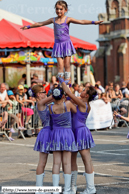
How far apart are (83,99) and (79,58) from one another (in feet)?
46.9

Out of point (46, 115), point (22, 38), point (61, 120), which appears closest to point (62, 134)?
point (61, 120)

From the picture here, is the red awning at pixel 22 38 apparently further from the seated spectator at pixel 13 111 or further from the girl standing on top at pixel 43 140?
the girl standing on top at pixel 43 140

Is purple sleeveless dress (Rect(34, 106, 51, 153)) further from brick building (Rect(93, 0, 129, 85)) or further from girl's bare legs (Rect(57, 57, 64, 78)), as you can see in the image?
brick building (Rect(93, 0, 129, 85))

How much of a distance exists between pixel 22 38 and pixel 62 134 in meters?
12.4

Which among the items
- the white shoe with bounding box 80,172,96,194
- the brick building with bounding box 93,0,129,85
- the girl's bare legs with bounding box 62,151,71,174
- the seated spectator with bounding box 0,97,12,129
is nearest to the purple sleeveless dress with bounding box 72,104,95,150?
the girl's bare legs with bounding box 62,151,71,174

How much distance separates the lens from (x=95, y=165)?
8.93 m

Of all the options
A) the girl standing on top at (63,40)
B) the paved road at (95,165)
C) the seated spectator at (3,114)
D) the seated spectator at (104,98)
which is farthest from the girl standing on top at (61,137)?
the seated spectator at (104,98)

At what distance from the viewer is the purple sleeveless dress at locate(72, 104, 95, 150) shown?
6.43 metres

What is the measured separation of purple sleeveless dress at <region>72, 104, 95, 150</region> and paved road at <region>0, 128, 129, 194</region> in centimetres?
83

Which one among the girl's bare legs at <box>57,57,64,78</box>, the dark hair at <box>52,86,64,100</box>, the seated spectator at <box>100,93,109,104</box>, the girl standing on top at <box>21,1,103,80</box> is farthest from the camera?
the seated spectator at <box>100,93,109,104</box>

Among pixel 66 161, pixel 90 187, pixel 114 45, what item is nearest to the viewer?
pixel 66 161

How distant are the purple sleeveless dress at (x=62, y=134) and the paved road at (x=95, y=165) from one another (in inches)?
39.1

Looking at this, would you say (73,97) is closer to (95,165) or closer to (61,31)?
(61,31)

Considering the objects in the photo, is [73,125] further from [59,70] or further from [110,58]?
[110,58]
